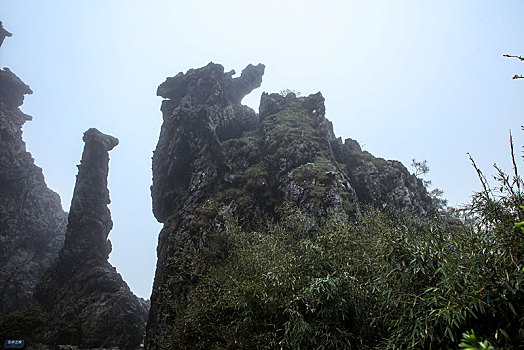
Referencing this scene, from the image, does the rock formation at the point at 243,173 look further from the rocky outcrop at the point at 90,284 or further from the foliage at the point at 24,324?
the foliage at the point at 24,324

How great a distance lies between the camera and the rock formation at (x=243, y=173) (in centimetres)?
1295

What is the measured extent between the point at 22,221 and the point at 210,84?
24.4m

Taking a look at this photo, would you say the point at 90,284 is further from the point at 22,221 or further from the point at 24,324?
the point at 22,221

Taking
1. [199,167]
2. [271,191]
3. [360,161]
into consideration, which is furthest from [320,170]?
[199,167]

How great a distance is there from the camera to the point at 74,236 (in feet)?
81.0

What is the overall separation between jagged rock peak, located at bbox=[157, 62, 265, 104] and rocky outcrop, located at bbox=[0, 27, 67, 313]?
18.1 meters

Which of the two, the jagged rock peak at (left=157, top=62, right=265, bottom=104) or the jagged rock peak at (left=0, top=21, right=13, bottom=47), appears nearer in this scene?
the jagged rock peak at (left=157, top=62, right=265, bottom=104)

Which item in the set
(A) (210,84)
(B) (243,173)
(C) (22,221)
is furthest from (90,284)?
(A) (210,84)

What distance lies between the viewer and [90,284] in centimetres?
2177

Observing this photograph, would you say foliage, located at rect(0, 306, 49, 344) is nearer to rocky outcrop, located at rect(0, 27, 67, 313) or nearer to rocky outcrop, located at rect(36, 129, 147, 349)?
rocky outcrop, located at rect(36, 129, 147, 349)

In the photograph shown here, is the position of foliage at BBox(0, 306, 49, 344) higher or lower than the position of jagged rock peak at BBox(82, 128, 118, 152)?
lower

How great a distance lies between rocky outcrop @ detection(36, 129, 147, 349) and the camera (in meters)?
19.1

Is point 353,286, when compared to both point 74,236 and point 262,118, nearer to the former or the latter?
point 262,118

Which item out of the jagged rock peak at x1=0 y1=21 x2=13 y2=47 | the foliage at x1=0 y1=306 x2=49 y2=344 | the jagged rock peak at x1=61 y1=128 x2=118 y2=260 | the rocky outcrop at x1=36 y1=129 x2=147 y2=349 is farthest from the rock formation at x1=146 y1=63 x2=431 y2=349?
the jagged rock peak at x1=0 y1=21 x2=13 y2=47
